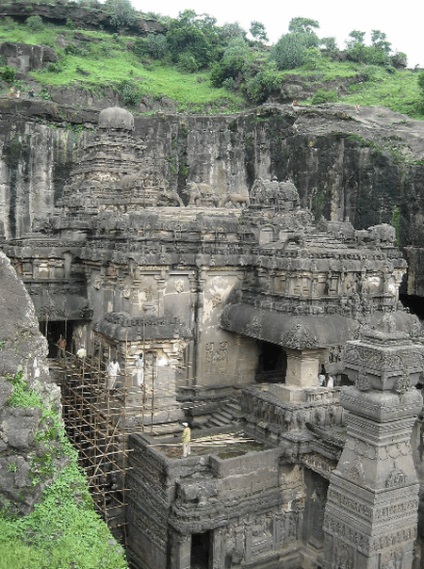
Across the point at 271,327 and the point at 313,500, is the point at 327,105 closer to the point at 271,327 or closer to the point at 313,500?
the point at 271,327

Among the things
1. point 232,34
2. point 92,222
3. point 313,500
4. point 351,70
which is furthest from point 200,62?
→ point 313,500

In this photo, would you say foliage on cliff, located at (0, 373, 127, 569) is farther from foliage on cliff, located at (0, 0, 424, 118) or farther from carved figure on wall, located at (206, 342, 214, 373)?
foliage on cliff, located at (0, 0, 424, 118)

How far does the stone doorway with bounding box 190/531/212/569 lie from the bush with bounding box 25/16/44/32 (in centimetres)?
5205

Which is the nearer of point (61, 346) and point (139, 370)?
point (139, 370)

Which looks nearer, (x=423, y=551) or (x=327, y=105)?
(x=423, y=551)

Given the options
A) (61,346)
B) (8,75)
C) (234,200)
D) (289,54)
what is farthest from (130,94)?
(61,346)

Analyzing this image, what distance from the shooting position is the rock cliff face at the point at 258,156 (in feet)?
97.3

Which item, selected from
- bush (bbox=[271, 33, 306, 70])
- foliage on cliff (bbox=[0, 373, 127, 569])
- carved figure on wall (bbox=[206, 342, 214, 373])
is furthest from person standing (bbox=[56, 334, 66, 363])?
bush (bbox=[271, 33, 306, 70])

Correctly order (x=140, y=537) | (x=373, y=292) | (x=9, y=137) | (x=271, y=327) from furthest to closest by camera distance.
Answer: (x=9, y=137) < (x=373, y=292) < (x=271, y=327) < (x=140, y=537)

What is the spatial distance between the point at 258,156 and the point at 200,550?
1042 inches

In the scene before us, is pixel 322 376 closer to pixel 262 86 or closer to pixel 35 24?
pixel 262 86

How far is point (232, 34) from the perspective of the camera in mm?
65500

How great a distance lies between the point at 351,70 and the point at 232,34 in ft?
56.8

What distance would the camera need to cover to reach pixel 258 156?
120 feet
